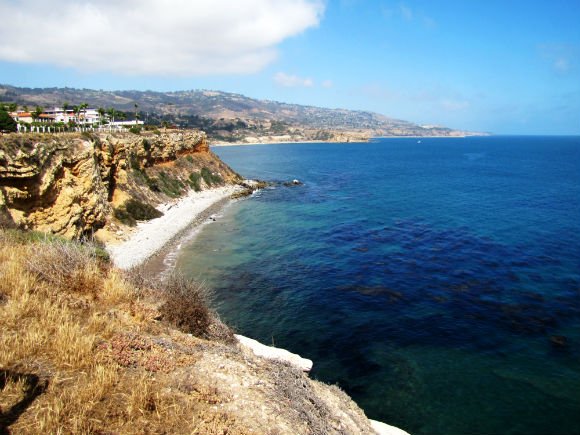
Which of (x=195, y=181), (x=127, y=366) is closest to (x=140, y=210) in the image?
(x=195, y=181)

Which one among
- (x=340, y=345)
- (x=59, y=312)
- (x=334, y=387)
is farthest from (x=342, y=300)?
(x=59, y=312)

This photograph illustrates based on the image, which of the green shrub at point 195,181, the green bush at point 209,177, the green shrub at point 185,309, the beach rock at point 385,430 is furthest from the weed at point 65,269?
the green bush at point 209,177

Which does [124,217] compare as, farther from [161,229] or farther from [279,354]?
[279,354]

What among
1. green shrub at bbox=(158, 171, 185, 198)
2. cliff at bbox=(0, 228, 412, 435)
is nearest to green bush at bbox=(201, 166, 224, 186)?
green shrub at bbox=(158, 171, 185, 198)

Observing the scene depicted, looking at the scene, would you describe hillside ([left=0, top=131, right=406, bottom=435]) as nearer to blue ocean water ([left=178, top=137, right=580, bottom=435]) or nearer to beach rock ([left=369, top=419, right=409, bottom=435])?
beach rock ([left=369, top=419, right=409, bottom=435])

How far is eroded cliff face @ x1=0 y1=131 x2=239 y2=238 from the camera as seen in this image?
23750mm

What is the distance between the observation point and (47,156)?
26.7 meters

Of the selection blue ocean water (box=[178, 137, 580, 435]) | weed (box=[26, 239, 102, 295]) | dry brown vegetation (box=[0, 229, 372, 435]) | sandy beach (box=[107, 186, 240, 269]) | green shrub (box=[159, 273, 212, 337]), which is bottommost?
sandy beach (box=[107, 186, 240, 269])

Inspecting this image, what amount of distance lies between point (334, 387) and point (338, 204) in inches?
1647

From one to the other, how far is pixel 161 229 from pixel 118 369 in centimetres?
3218

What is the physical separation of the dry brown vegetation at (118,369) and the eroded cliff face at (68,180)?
39.7 ft

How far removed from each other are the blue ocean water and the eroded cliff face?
8957 millimetres

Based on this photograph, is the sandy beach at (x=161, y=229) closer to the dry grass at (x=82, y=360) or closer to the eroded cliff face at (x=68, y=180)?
the eroded cliff face at (x=68, y=180)

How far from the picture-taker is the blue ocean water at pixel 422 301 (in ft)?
48.7
